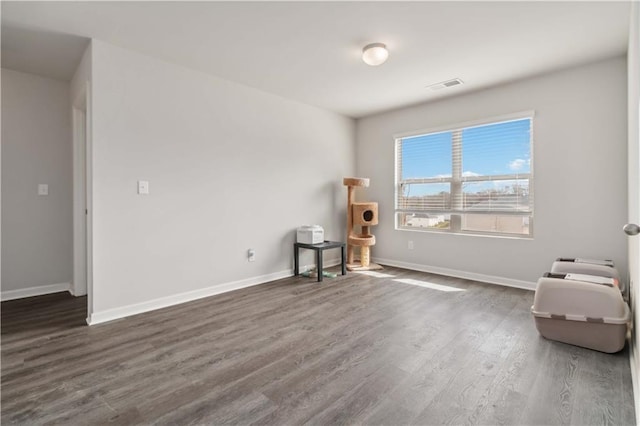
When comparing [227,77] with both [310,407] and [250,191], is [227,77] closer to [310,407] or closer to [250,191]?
[250,191]

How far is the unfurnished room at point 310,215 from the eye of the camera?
1825 millimetres

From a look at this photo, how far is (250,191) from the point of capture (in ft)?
12.9

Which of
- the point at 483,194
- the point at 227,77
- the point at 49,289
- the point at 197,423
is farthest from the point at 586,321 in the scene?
the point at 49,289

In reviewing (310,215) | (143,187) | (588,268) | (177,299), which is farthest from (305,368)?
(310,215)

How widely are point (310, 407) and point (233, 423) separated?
377 mm

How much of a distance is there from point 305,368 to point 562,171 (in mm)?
3401

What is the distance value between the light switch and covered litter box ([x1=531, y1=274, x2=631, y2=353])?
11.3 feet

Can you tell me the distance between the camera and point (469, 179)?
4223mm

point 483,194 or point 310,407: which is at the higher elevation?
point 483,194

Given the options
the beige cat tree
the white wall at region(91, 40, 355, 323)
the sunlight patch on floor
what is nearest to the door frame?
the white wall at region(91, 40, 355, 323)

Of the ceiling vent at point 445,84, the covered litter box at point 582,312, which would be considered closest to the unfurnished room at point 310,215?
the covered litter box at point 582,312

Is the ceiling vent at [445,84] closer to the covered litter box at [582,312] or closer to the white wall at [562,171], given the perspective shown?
the white wall at [562,171]

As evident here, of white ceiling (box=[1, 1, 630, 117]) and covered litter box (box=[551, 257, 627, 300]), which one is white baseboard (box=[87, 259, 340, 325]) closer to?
white ceiling (box=[1, 1, 630, 117])

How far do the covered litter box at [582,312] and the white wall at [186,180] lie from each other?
2.94 metres
